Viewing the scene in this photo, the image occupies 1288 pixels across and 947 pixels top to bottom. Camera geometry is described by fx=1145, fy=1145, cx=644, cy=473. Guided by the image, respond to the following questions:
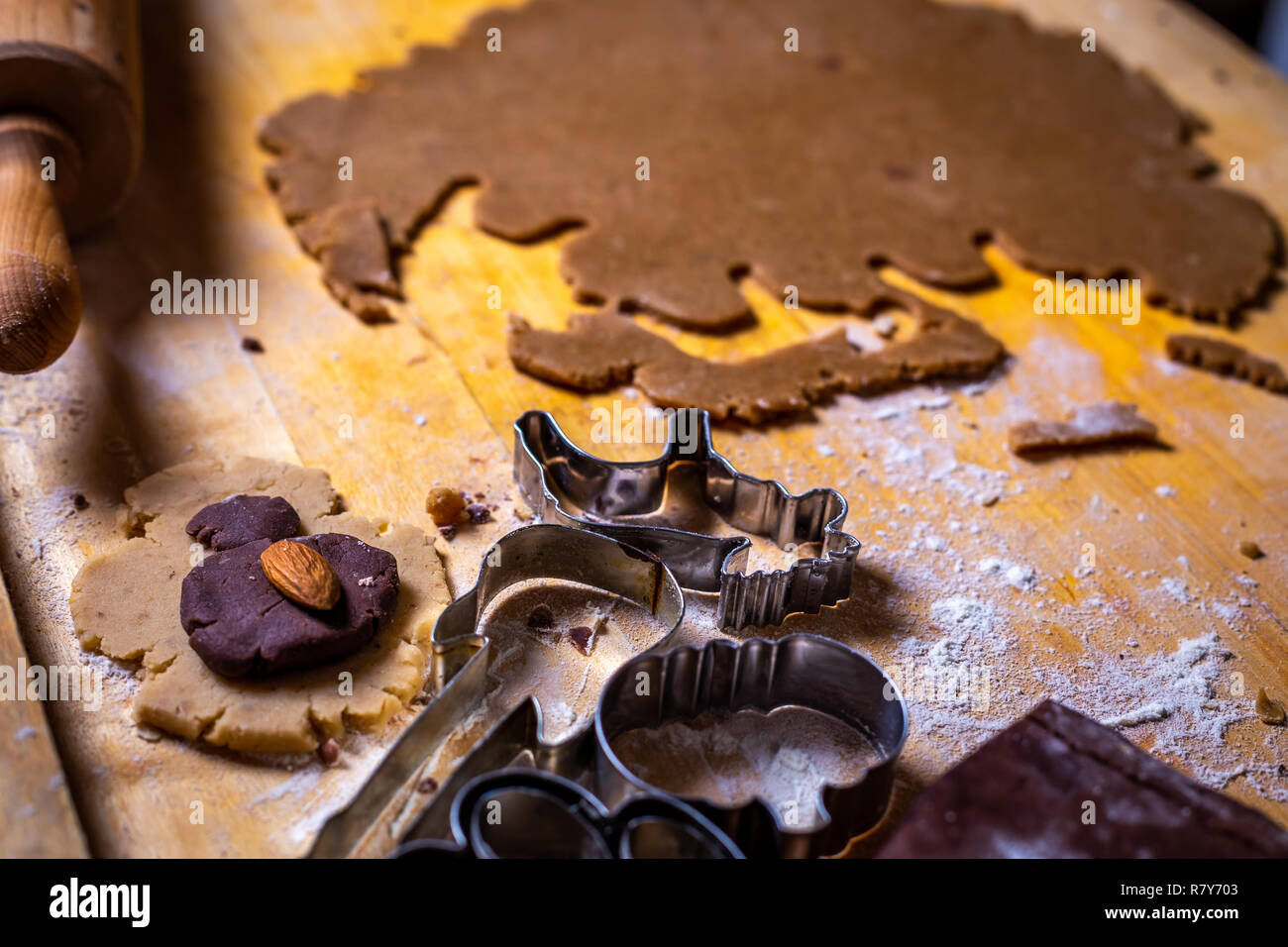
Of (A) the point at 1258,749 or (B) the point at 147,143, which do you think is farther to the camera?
(B) the point at 147,143

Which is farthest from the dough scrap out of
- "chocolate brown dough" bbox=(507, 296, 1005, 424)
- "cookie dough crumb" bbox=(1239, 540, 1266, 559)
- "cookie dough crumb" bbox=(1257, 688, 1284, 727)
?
"cookie dough crumb" bbox=(1239, 540, 1266, 559)

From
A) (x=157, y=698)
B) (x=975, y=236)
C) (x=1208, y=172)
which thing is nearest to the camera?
(x=157, y=698)

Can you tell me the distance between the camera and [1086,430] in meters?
1.78

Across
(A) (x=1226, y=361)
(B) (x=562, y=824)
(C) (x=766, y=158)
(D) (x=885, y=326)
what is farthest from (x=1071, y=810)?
(C) (x=766, y=158)

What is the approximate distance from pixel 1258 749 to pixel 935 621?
1.28 ft

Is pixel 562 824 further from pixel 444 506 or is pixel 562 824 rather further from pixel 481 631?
pixel 444 506

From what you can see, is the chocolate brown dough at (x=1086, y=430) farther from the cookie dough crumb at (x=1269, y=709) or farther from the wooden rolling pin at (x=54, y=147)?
the wooden rolling pin at (x=54, y=147)

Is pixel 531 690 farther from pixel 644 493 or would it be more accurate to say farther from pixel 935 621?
pixel 935 621

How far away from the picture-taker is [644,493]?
1575mm

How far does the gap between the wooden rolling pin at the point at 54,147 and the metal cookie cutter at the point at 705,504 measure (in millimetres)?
607

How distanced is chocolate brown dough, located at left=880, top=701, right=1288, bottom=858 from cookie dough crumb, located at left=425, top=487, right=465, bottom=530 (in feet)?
2.36

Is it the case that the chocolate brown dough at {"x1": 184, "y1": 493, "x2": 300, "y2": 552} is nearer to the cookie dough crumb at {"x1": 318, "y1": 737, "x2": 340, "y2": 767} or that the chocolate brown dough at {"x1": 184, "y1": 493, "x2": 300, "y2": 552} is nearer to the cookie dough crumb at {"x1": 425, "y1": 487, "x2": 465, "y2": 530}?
the cookie dough crumb at {"x1": 425, "y1": 487, "x2": 465, "y2": 530}

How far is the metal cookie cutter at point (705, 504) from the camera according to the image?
141 cm
